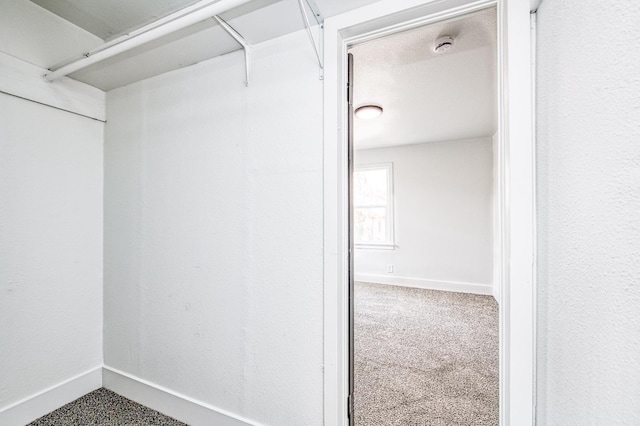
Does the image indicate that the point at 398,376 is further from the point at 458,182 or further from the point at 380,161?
the point at 380,161

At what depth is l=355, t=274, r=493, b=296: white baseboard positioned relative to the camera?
14.4 feet

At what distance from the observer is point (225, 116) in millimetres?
1646

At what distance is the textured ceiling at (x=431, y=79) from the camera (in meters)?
1.80

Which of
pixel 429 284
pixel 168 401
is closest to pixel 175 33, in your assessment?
pixel 168 401

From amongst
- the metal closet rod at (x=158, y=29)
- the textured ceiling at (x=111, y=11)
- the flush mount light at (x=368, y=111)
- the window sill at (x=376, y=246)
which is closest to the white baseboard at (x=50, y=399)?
the metal closet rod at (x=158, y=29)

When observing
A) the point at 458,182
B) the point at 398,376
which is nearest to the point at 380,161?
the point at 458,182

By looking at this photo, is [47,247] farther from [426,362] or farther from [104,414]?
[426,362]

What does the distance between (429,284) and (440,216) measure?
1176 mm

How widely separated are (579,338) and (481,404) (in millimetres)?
1549

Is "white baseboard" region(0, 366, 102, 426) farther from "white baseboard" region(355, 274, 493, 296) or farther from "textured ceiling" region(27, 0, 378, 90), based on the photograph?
"white baseboard" region(355, 274, 493, 296)

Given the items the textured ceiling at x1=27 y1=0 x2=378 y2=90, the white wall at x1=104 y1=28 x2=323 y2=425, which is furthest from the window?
the textured ceiling at x1=27 y1=0 x2=378 y2=90

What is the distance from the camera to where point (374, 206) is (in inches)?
204

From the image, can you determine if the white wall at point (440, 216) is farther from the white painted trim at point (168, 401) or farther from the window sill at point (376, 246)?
the white painted trim at point (168, 401)

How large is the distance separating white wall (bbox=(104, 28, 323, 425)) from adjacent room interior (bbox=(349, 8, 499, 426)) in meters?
0.42
